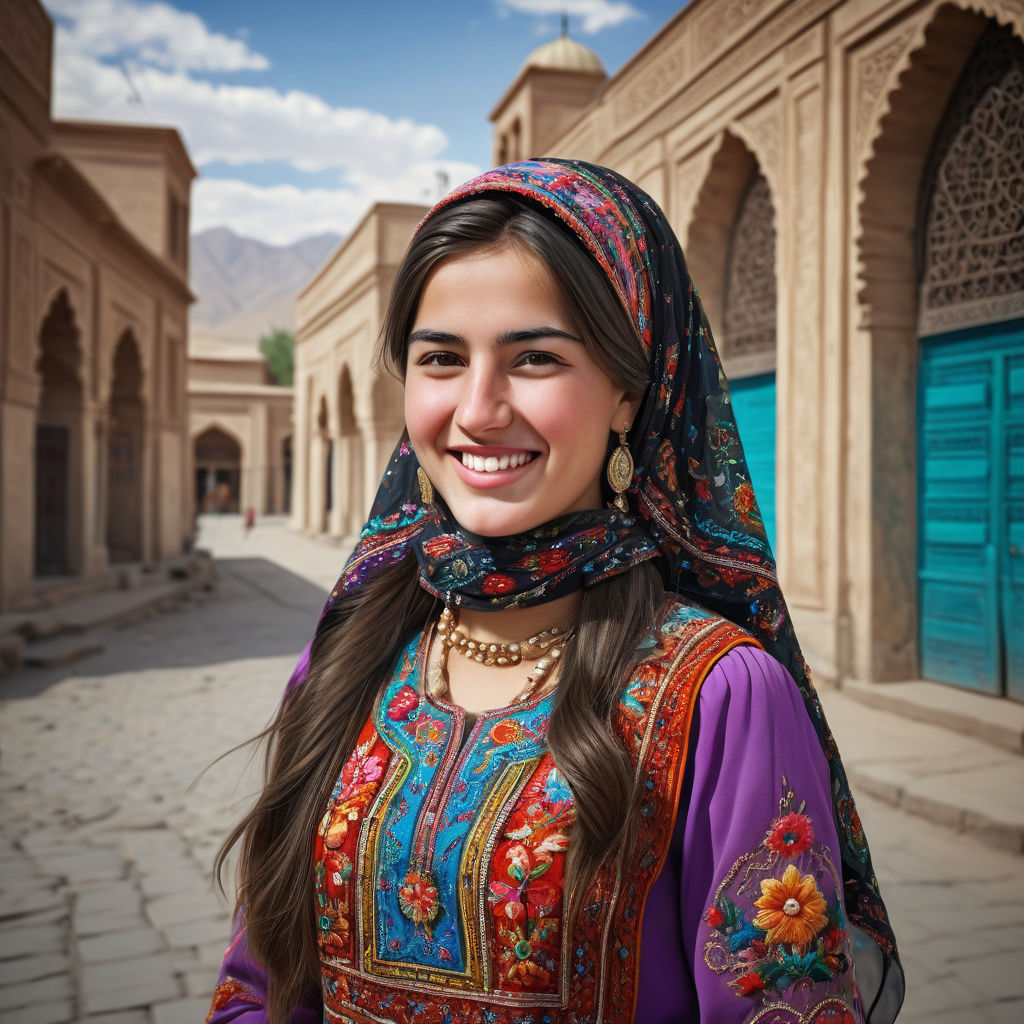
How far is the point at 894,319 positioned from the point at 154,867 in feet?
14.7

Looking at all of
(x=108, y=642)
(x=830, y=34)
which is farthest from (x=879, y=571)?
(x=108, y=642)

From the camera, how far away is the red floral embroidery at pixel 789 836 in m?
0.89

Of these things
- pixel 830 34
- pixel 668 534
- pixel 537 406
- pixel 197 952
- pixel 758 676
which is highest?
pixel 830 34

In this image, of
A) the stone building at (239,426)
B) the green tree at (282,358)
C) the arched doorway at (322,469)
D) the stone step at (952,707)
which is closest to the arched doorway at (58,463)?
the stone step at (952,707)

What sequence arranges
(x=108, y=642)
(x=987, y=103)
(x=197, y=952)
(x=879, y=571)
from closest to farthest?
(x=197, y=952) → (x=987, y=103) → (x=879, y=571) → (x=108, y=642)

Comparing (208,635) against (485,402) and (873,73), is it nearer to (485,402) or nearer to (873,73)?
(873,73)

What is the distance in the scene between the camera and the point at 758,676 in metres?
0.94

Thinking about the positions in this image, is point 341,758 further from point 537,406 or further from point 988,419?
point 988,419

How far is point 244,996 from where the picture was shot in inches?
45.8

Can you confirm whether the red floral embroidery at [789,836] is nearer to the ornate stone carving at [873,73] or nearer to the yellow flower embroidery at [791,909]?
the yellow flower embroidery at [791,909]

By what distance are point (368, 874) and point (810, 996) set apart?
18.7 inches

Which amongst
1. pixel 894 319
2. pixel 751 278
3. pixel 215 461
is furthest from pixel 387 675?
pixel 215 461

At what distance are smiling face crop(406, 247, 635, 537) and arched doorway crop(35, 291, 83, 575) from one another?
10.1 metres

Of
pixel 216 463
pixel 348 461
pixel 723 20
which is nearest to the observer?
pixel 723 20
